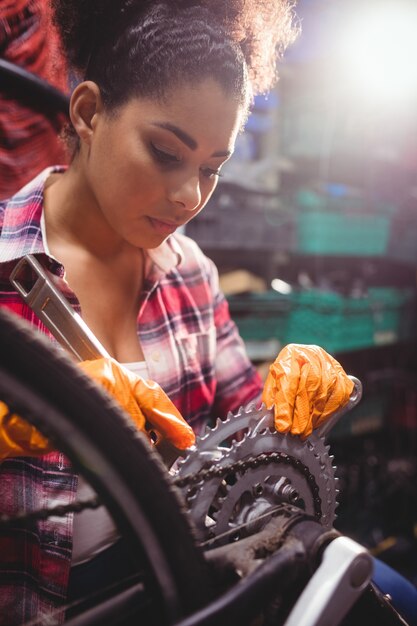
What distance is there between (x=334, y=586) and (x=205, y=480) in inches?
7.1

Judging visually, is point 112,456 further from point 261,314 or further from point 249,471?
point 261,314

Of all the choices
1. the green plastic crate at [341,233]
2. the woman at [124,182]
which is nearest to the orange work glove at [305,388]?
the woman at [124,182]

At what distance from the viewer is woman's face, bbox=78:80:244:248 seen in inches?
30.2

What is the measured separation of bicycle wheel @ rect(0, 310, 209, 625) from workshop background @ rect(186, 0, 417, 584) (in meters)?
1.52

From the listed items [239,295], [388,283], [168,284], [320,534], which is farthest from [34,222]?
[388,283]

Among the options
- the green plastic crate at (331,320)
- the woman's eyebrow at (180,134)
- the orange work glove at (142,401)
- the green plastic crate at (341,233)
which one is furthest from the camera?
the green plastic crate at (341,233)

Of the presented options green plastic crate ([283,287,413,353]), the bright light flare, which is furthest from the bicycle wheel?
the bright light flare

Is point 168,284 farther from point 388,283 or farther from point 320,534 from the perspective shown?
point 388,283

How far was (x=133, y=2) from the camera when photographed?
2.64 ft

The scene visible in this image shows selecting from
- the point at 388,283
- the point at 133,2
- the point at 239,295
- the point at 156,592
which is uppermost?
the point at 133,2

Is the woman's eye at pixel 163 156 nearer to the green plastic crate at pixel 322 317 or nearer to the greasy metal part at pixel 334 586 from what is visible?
the greasy metal part at pixel 334 586

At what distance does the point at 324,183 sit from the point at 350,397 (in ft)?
7.00

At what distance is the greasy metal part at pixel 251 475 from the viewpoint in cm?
61

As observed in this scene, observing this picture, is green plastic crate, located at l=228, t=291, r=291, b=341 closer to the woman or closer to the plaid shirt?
the plaid shirt
